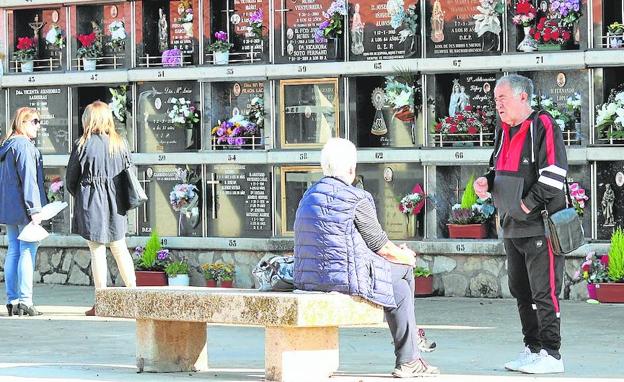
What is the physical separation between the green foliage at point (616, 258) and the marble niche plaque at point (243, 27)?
3.59m

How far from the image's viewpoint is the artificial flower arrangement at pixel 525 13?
11.7 m

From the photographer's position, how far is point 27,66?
14.1m

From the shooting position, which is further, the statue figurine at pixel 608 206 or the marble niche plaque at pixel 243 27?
the marble niche plaque at pixel 243 27

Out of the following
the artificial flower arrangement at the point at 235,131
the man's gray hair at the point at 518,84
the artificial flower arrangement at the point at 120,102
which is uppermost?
the artificial flower arrangement at the point at 120,102

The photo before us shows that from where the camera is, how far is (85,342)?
9.56 m

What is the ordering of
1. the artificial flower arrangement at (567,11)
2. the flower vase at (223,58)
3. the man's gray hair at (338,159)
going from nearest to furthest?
1. the man's gray hair at (338,159)
2. the artificial flower arrangement at (567,11)
3. the flower vase at (223,58)

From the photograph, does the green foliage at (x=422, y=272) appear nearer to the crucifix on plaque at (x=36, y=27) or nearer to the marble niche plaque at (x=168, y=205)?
the marble niche plaque at (x=168, y=205)

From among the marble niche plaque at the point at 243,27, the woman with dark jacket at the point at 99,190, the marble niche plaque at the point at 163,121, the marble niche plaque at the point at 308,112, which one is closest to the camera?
the woman with dark jacket at the point at 99,190

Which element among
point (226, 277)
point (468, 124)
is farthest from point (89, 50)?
point (468, 124)

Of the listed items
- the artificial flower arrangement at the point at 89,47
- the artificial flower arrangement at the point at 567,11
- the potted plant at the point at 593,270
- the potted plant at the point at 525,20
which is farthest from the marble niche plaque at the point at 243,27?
the potted plant at the point at 593,270

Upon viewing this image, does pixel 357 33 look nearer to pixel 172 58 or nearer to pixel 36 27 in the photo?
pixel 172 58

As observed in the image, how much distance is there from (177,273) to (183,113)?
1447 mm

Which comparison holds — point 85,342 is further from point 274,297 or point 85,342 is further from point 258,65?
point 258,65

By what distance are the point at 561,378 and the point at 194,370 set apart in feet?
6.62
